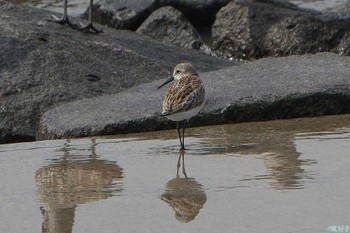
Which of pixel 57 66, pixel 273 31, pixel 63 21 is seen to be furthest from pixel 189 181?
pixel 273 31

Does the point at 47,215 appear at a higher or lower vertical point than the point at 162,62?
lower

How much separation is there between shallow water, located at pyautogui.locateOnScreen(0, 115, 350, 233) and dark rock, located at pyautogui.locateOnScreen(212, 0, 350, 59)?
14.6 feet

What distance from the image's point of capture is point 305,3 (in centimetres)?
1565

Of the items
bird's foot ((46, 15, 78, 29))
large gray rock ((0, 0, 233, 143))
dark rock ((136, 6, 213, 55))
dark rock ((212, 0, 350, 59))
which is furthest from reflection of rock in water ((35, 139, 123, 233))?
dark rock ((136, 6, 213, 55))

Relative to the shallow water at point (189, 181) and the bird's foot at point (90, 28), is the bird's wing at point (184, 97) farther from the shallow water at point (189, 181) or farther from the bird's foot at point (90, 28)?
the bird's foot at point (90, 28)

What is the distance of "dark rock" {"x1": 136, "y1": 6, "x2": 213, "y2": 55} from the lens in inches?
477

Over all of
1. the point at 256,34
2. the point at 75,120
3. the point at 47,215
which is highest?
the point at 256,34

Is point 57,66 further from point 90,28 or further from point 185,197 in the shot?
point 185,197

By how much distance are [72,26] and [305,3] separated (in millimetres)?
6081

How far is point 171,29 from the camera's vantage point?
12.2 m

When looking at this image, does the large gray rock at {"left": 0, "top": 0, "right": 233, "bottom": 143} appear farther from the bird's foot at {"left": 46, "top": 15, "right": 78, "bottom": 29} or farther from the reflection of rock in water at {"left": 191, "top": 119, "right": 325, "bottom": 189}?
the reflection of rock in water at {"left": 191, "top": 119, "right": 325, "bottom": 189}

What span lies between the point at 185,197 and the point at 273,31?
22.8 ft

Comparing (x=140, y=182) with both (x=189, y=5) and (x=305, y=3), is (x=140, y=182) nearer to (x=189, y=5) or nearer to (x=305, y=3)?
(x=189, y=5)

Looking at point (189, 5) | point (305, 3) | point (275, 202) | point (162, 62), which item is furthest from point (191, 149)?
point (305, 3)
